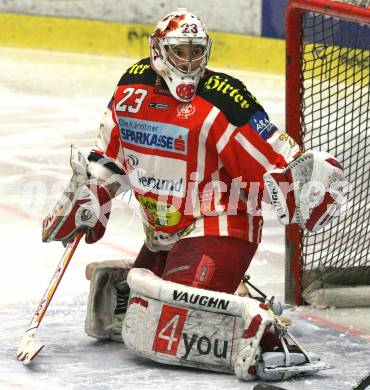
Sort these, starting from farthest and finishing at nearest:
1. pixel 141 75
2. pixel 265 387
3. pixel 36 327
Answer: pixel 141 75 < pixel 36 327 < pixel 265 387

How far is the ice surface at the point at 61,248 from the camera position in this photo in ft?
14.9

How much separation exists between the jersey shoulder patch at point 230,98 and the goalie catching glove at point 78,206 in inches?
20.6

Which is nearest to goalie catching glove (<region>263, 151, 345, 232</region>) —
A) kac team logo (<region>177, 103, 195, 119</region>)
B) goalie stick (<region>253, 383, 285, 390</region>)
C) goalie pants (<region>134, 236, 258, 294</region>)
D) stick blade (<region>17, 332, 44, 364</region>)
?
goalie pants (<region>134, 236, 258, 294</region>)

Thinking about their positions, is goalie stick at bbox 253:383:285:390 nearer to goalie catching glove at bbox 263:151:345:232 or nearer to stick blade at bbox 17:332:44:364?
goalie catching glove at bbox 263:151:345:232

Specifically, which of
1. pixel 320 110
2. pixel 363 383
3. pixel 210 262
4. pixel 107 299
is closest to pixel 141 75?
pixel 210 262

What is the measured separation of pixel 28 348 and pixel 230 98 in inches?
41.6

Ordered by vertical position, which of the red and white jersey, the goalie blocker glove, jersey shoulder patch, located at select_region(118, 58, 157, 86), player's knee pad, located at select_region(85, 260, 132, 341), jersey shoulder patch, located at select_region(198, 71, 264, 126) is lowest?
player's knee pad, located at select_region(85, 260, 132, 341)

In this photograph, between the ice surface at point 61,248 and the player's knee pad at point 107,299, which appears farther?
the player's knee pad at point 107,299

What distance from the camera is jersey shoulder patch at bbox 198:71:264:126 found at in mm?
4633

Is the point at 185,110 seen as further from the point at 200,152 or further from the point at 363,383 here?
the point at 363,383

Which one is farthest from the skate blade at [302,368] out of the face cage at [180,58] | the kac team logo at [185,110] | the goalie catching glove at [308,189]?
the face cage at [180,58]

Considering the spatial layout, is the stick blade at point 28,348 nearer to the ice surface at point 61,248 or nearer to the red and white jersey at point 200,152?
the ice surface at point 61,248

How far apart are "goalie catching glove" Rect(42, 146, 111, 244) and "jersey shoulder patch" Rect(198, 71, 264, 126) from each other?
52cm

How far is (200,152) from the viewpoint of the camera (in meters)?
4.65
